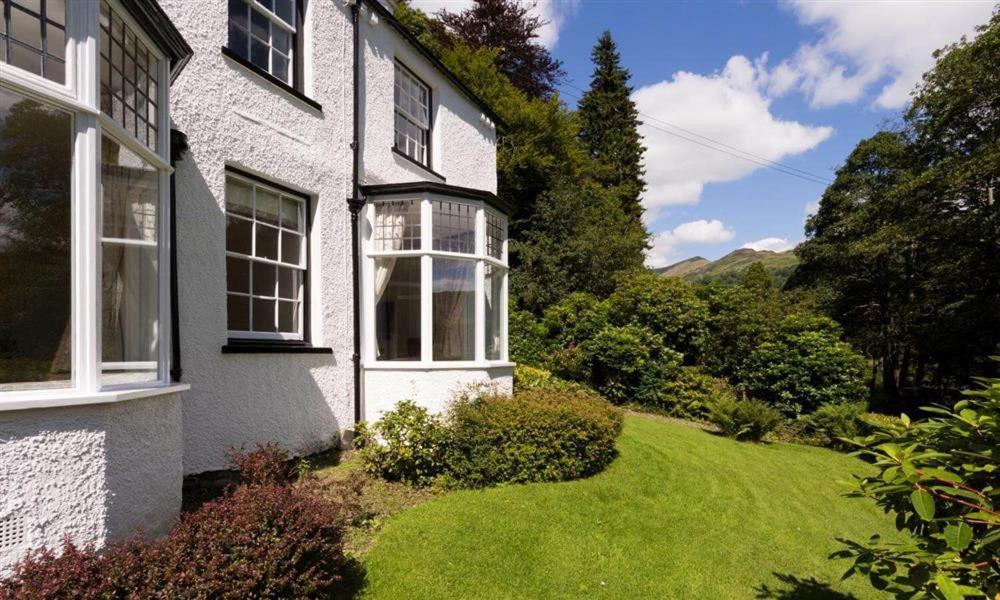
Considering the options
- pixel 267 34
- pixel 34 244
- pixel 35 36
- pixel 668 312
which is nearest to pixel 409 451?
pixel 34 244

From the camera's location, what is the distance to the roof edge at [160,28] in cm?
409

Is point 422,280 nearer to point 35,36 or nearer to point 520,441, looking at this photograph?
point 520,441

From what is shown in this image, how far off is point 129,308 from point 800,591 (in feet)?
21.7

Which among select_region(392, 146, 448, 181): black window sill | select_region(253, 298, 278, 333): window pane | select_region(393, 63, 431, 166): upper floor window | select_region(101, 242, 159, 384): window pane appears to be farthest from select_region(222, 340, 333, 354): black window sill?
select_region(393, 63, 431, 166): upper floor window

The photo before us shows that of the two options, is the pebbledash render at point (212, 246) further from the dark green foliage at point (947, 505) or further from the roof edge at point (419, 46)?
the dark green foliage at point (947, 505)

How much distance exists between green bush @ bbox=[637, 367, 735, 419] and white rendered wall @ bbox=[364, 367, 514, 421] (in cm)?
842

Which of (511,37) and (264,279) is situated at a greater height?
(511,37)

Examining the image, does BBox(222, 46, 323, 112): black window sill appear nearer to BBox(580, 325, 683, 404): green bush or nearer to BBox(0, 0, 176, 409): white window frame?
BBox(0, 0, 176, 409): white window frame

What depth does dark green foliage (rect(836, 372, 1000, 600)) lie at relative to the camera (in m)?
2.07

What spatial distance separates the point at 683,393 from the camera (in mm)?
14781

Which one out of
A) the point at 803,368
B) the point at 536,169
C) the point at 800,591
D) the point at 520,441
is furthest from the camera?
the point at 536,169

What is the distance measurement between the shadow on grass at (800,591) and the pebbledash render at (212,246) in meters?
4.49

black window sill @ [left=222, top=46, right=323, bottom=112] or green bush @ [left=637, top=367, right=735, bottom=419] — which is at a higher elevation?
black window sill @ [left=222, top=46, right=323, bottom=112]

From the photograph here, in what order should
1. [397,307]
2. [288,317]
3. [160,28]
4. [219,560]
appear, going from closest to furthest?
[219,560] < [160,28] < [288,317] < [397,307]
